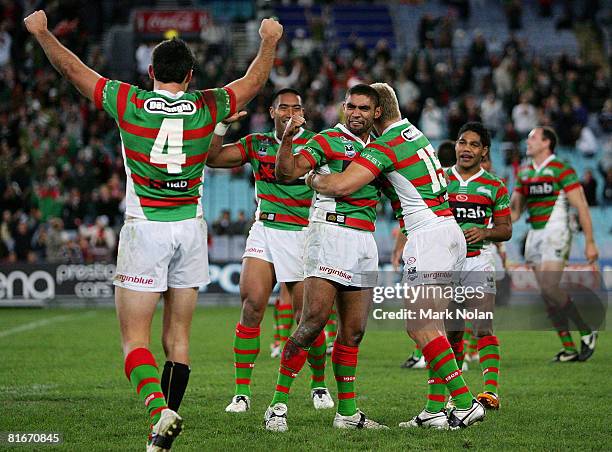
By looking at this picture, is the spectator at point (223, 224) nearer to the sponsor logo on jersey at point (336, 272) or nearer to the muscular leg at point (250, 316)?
the muscular leg at point (250, 316)

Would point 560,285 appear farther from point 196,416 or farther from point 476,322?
Answer: point 196,416

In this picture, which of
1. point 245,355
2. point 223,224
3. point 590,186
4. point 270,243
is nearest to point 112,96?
point 270,243

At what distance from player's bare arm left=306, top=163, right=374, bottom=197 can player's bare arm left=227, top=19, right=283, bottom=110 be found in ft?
3.25

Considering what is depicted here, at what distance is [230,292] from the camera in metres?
23.3

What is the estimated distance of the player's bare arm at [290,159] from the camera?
7.57 metres

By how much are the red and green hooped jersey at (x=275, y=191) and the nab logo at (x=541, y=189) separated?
4.07 meters

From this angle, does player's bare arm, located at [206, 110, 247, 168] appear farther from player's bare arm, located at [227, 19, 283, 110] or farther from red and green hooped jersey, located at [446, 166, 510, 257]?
red and green hooped jersey, located at [446, 166, 510, 257]

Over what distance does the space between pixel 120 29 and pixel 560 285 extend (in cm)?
2462

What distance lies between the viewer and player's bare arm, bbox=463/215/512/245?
9469 mm

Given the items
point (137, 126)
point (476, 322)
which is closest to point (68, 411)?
point (137, 126)

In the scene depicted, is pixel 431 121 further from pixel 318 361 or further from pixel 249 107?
pixel 318 361

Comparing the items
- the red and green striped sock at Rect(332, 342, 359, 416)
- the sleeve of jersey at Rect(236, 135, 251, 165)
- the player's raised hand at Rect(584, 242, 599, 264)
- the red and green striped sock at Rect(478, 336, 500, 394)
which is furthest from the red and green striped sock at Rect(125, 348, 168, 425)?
the player's raised hand at Rect(584, 242, 599, 264)

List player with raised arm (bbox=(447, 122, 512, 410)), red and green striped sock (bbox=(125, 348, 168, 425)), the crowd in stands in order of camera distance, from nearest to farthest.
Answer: red and green striped sock (bbox=(125, 348, 168, 425)), player with raised arm (bbox=(447, 122, 512, 410)), the crowd in stands

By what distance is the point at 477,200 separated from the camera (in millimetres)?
9836
